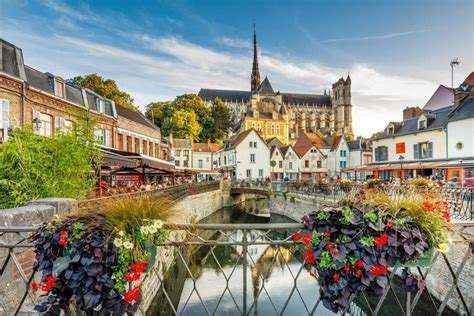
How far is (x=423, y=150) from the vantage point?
27.2 meters

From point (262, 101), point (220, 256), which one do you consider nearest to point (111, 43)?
point (220, 256)

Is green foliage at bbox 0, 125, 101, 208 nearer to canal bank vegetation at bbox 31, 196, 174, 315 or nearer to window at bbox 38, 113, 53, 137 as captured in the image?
canal bank vegetation at bbox 31, 196, 174, 315

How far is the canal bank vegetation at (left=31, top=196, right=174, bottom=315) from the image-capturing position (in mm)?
2107

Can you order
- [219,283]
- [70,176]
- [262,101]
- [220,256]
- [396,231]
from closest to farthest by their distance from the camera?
[396,231], [70,176], [219,283], [220,256], [262,101]

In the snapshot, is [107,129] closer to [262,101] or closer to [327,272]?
[327,272]

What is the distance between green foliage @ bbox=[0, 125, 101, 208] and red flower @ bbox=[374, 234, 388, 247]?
260 inches

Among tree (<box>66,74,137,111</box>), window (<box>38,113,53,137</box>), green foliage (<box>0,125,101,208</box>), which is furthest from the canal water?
tree (<box>66,74,137,111</box>)

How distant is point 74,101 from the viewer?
1975 centimetres

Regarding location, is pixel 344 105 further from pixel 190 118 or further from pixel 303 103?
pixel 190 118

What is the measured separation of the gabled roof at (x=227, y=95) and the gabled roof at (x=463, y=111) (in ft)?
283

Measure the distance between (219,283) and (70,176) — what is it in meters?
8.92

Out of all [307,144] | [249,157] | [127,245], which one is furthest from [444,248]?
[307,144]

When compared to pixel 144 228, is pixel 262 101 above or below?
above

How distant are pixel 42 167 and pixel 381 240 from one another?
23.0 feet
